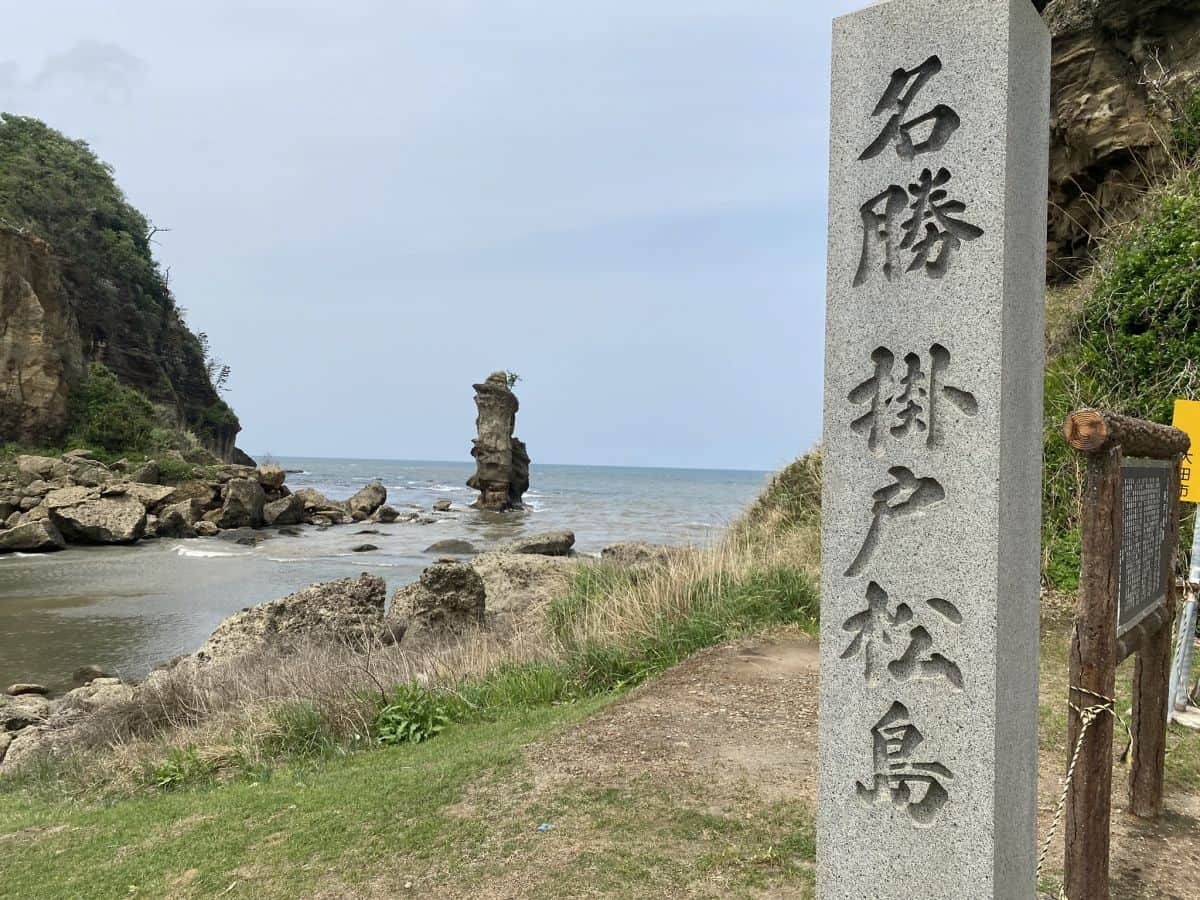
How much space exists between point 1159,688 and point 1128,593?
0.93 meters

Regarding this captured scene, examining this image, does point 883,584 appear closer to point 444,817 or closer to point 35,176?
point 444,817

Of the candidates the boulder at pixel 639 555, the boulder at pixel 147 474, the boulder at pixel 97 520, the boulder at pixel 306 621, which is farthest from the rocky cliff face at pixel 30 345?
the boulder at pixel 639 555

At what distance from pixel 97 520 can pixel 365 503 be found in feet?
45.5

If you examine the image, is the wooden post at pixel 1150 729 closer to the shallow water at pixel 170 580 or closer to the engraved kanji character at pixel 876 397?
the engraved kanji character at pixel 876 397

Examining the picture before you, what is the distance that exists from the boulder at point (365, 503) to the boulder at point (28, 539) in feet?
47.6

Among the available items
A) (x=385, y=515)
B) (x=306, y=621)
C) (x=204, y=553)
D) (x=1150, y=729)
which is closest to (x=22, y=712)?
(x=306, y=621)

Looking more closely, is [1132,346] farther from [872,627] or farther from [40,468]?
[40,468]

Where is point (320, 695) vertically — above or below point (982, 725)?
below

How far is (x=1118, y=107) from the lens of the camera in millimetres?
11773

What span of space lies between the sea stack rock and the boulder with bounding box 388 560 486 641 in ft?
114

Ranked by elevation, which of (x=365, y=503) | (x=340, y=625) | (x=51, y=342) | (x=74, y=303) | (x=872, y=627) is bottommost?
(x=365, y=503)

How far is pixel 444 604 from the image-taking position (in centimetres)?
998

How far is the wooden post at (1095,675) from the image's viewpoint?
10.6 feet

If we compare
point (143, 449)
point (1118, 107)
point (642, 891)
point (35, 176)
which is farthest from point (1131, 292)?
point (35, 176)
